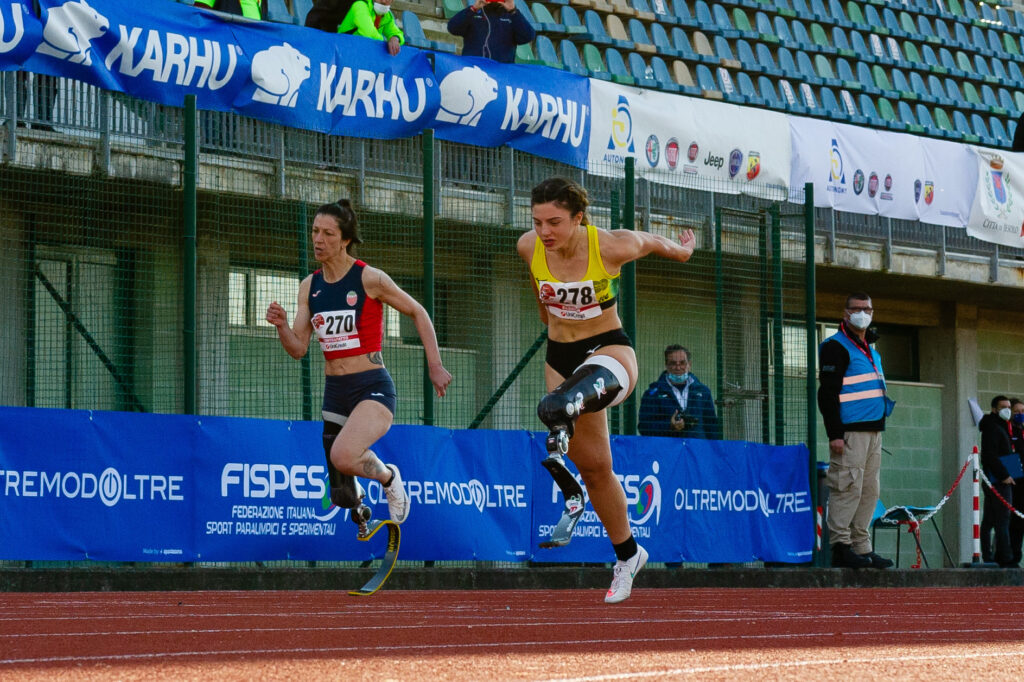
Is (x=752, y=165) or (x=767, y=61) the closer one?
(x=752, y=165)

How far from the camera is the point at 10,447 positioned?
10.9 meters

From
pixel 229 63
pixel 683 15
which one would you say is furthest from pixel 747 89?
pixel 229 63

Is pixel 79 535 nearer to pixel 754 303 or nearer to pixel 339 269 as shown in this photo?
pixel 339 269

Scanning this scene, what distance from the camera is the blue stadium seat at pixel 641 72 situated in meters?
21.5

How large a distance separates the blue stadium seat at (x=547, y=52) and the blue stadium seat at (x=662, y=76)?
1.88 m

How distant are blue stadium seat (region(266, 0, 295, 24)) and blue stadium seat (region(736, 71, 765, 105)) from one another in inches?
303

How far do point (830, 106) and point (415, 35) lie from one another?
8.11 m

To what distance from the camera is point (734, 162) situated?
17.0 m

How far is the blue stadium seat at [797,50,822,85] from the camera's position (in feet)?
79.8

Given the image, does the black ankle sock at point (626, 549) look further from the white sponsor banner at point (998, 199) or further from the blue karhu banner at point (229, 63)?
the white sponsor banner at point (998, 199)

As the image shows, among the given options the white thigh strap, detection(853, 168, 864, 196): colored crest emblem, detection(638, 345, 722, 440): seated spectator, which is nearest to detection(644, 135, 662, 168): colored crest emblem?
detection(638, 345, 722, 440): seated spectator

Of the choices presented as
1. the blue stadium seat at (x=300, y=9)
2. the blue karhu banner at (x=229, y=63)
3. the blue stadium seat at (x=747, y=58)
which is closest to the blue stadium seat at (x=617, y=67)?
the blue stadium seat at (x=747, y=58)

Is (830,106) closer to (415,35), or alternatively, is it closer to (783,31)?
(783,31)

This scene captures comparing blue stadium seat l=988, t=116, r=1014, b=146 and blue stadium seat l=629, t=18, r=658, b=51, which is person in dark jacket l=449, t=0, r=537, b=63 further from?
blue stadium seat l=988, t=116, r=1014, b=146
